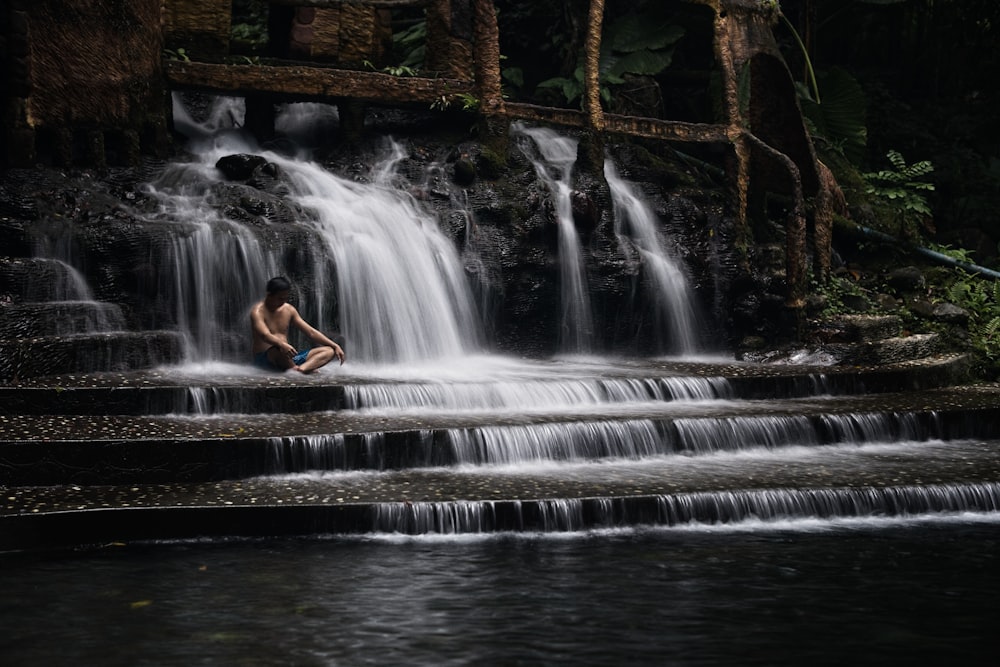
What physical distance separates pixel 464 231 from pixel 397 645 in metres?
8.83

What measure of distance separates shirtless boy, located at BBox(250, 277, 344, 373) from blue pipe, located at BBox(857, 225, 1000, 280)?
29.3 feet

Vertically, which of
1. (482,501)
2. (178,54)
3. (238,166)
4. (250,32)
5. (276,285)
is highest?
(250,32)

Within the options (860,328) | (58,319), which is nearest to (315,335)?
(58,319)

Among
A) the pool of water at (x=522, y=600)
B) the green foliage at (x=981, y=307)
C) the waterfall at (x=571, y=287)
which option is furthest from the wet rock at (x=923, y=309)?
the pool of water at (x=522, y=600)

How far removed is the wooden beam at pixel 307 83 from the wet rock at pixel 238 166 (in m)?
0.94

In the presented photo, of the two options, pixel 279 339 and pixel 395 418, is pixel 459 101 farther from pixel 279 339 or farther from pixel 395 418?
pixel 395 418

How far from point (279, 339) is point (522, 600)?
17.2 ft

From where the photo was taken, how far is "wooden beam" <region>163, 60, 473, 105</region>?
44.0 ft

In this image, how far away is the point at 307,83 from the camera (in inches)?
541

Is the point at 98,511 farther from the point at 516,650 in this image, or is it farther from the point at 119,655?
the point at 516,650

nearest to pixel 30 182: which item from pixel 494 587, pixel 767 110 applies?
pixel 494 587

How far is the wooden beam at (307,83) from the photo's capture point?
1340cm

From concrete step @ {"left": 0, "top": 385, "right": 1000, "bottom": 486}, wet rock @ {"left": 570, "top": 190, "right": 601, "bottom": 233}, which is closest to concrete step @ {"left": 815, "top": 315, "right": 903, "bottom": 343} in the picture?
concrete step @ {"left": 0, "top": 385, "right": 1000, "bottom": 486}

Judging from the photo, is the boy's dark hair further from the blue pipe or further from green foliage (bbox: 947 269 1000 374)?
the blue pipe
